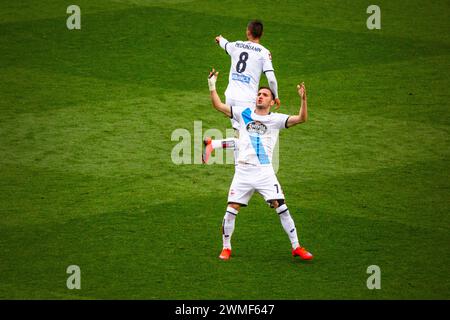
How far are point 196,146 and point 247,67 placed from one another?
244 cm

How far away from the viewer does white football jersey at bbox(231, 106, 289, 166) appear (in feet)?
36.3

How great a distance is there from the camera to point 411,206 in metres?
13.1

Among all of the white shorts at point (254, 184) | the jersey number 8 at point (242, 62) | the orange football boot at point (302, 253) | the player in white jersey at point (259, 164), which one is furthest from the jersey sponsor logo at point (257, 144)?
the jersey number 8 at point (242, 62)

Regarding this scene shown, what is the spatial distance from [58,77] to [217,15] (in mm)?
4728

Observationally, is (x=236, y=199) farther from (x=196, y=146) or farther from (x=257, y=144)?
(x=196, y=146)

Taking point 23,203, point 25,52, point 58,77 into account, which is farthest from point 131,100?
point 23,203

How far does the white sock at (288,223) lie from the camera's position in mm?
11062

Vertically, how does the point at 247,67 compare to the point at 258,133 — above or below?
above

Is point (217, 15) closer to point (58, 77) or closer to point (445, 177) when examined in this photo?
point (58, 77)

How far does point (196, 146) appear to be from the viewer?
15375mm

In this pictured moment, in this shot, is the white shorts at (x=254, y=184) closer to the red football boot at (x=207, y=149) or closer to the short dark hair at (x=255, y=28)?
the red football boot at (x=207, y=149)

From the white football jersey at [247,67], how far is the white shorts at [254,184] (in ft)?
8.40

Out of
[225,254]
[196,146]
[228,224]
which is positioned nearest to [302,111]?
[228,224]

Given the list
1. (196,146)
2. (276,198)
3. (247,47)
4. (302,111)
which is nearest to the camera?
(302,111)
